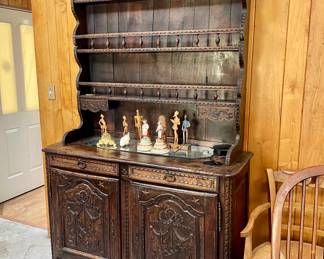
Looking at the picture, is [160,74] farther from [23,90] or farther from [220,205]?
[23,90]

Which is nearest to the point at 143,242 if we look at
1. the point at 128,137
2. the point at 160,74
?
the point at 128,137

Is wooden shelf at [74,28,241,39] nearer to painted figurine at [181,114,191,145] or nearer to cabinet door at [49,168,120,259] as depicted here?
painted figurine at [181,114,191,145]

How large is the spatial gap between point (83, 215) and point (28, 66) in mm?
2308

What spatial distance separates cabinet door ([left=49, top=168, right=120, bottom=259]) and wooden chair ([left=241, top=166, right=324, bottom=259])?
2.71 ft

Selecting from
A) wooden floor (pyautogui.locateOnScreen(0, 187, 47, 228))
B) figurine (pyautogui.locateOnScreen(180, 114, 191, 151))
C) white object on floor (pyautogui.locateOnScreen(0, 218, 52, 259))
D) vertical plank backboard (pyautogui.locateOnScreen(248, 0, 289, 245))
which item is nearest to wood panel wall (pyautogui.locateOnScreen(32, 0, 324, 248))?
vertical plank backboard (pyautogui.locateOnScreen(248, 0, 289, 245))

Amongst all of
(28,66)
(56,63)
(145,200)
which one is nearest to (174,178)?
(145,200)

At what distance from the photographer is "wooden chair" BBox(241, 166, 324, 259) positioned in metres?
1.25

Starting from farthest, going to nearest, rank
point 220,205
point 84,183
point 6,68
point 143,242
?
point 6,68, point 84,183, point 143,242, point 220,205

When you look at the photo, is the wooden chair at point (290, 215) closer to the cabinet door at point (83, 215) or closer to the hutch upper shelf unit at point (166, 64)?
the hutch upper shelf unit at point (166, 64)

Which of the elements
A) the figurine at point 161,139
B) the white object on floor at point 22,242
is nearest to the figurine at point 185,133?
the figurine at point 161,139

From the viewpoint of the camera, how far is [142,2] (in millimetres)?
2207

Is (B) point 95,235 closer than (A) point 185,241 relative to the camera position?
No

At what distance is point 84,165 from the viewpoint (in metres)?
2.10

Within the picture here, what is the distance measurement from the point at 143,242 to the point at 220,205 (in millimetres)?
547
